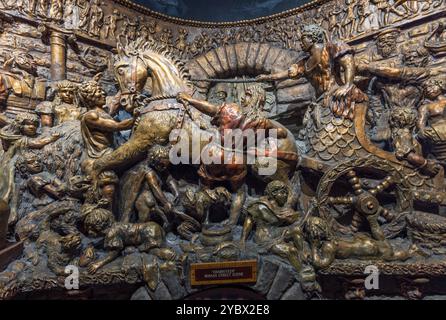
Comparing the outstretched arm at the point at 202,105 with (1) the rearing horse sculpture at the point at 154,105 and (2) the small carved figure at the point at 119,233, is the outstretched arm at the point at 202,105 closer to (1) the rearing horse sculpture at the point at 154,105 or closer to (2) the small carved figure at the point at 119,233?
(1) the rearing horse sculpture at the point at 154,105

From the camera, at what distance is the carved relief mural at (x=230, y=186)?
351 cm

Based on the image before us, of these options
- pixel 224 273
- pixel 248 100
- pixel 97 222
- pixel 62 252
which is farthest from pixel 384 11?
pixel 62 252

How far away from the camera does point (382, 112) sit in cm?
476

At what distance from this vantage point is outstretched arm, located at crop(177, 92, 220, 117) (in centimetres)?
409

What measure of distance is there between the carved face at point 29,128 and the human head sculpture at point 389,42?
16.9 feet

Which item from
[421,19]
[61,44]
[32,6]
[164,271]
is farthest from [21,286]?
[421,19]

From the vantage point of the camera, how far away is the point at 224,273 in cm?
350

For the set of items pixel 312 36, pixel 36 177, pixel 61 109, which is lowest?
pixel 36 177

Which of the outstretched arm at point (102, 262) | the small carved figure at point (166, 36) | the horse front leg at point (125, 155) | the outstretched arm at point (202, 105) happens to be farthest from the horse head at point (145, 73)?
the small carved figure at point (166, 36)

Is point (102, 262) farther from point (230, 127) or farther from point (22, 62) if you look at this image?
point (22, 62)

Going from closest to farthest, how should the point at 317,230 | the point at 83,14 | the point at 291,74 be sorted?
the point at 317,230 → the point at 291,74 → the point at 83,14

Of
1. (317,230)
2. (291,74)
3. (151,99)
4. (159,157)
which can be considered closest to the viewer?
(317,230)

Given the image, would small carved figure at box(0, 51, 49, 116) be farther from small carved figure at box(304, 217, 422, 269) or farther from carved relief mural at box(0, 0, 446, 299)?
small carved figure at box(304, 217, 422, 269)

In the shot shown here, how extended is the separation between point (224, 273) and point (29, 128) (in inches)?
113
